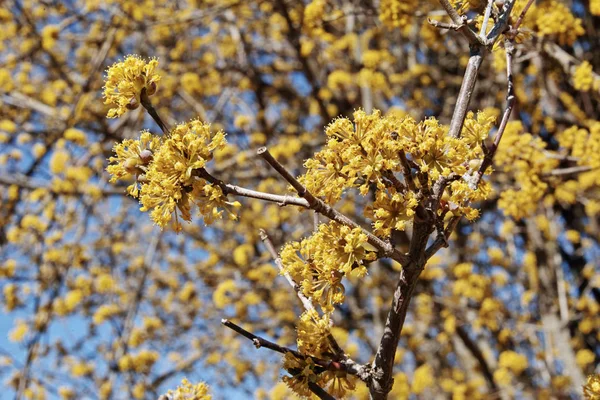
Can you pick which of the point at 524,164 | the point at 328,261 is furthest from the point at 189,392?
the point at 524,164

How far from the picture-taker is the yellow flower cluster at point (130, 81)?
1.91 metres

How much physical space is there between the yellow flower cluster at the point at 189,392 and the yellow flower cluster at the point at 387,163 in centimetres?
75

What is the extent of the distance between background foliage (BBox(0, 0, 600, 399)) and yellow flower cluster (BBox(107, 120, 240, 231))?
2937 millimetres

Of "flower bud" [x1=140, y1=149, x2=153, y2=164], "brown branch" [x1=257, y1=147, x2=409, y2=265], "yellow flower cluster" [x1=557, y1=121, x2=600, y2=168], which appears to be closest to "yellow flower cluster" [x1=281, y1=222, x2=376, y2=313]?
"brown branch" [x1=257, y1=147, x2=409, y2=265]

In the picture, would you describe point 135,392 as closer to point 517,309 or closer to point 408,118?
point 517,309

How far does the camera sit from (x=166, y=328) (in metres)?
7.75

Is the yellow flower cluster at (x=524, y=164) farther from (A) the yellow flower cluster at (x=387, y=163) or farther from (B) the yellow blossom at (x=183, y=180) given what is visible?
(B) the yellow blossom at (x=183, y=180)

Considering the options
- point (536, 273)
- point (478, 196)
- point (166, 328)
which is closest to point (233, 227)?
point (166, 328)

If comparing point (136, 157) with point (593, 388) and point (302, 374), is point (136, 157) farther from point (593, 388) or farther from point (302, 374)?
point (593, 388)

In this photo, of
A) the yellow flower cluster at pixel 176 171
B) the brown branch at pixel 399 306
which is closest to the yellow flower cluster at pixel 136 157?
the yellow flower cluster at pixel 176 171

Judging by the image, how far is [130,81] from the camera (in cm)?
192

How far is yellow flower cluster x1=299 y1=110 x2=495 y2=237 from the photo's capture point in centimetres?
170

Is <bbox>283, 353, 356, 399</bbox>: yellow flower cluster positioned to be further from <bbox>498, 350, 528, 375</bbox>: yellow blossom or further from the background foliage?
<bbox>498, 350, 528, 375</bbox>: yellow blossom

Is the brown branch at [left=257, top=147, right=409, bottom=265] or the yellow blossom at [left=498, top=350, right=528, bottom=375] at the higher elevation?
the yellow blossom at [left=498, top=350, right=528, bottom=375]
